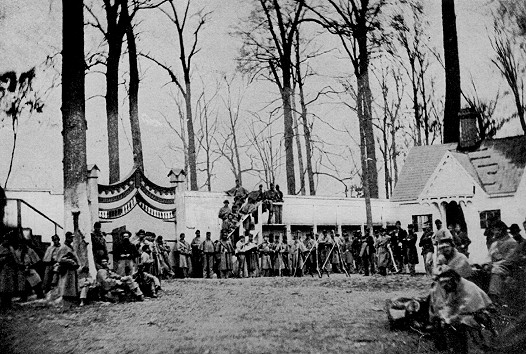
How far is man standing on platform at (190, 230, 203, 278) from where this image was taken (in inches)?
394

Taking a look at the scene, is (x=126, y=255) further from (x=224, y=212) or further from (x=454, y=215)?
(x=454, y=215)

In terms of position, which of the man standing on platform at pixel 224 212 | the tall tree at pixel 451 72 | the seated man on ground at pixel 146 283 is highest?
the tall tree at pixel 451 72

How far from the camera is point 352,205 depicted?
28.8 ft

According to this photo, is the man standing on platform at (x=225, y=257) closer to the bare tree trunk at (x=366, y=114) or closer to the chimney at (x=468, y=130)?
the bare tree trunk at (x=366, y=114)

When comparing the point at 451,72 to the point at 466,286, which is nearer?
the point at 466,286

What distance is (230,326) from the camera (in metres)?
4.88

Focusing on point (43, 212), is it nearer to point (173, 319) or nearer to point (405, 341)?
point (173, 319)

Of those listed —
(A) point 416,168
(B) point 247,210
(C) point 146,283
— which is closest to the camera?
(A) point 416,168

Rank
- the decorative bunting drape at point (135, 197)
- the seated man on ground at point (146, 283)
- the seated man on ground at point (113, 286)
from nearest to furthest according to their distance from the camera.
A: the seated man on ground at point (113, 286) < the seated man on ground at point (146, 283) < the decorative bunting drape at point (135, 197)

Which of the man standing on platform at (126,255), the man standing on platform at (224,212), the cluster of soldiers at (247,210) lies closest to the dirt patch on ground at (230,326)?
the man standing on platform at (126,255)

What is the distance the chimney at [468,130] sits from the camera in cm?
520

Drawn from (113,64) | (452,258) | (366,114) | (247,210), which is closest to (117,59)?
(113,64)

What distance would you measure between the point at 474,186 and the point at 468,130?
0.67 metres

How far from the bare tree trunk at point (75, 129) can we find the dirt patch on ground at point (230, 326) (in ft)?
4.38
